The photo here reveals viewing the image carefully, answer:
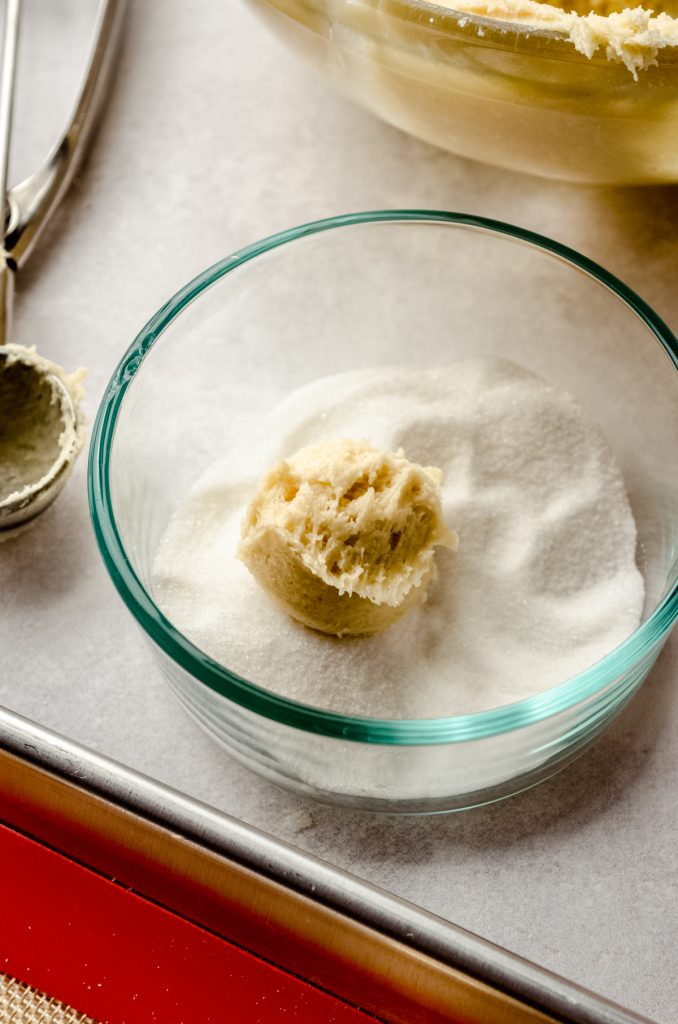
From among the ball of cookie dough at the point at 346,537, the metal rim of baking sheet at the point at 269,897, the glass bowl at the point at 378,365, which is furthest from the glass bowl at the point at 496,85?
the metal rim of baking sheet at the point at 269,897

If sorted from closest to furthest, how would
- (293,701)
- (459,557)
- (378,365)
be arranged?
(293,701)
(459,557)
(378,365)

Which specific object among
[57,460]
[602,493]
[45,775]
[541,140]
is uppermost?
[541,140]

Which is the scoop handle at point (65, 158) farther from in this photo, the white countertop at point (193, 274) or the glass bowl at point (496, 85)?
the glass bowl at point (496, 85)

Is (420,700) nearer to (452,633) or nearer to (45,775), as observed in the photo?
(452,633)

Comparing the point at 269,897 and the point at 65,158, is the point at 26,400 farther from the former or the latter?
the point at 269,897

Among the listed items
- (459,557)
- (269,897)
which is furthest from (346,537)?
(269,897)

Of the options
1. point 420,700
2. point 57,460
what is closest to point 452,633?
point 420,700
